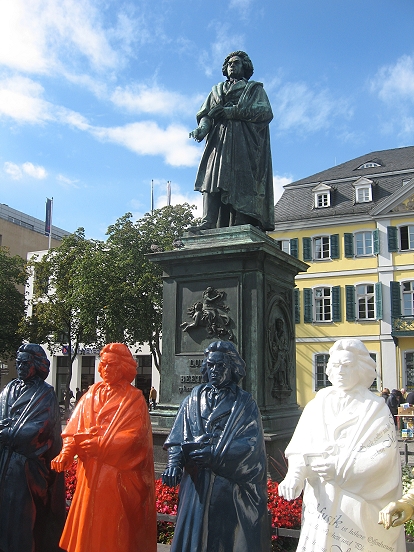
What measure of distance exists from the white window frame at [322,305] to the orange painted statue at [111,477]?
92.5ft

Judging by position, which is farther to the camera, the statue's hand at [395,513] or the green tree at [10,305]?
the green tree at [10,305]

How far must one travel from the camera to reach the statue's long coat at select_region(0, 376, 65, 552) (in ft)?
15.4

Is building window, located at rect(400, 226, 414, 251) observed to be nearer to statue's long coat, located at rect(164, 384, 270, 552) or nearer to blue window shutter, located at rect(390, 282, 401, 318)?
blue window shutter, located at rect(390, 282, 401, 318)

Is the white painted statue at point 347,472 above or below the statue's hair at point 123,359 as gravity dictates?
below

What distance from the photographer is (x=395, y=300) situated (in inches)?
1179

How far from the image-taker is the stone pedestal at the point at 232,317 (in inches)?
245

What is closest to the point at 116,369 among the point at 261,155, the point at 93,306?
the point at 261,155

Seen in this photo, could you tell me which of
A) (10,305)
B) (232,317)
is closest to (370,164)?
(10,305)

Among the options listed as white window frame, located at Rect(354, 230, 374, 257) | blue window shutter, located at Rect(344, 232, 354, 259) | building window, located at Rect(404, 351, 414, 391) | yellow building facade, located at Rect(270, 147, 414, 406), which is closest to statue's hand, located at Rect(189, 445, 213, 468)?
yellow building facade, located at Rect(270, 147, 414, 406)

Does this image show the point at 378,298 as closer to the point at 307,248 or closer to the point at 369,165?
the point at 307,248

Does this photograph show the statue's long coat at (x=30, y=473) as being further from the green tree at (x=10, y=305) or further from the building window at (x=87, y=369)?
the building window at (x=87, y=369)

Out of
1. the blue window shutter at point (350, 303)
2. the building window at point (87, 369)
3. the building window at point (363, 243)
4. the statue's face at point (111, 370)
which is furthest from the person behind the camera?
the building window at point (87, 369)

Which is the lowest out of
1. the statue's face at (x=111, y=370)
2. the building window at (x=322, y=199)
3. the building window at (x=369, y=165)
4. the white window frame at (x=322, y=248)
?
the statue's face at (x=111, y=370)

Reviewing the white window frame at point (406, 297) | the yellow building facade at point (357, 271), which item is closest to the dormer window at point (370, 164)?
the yellow building facade at point (357, 271)
